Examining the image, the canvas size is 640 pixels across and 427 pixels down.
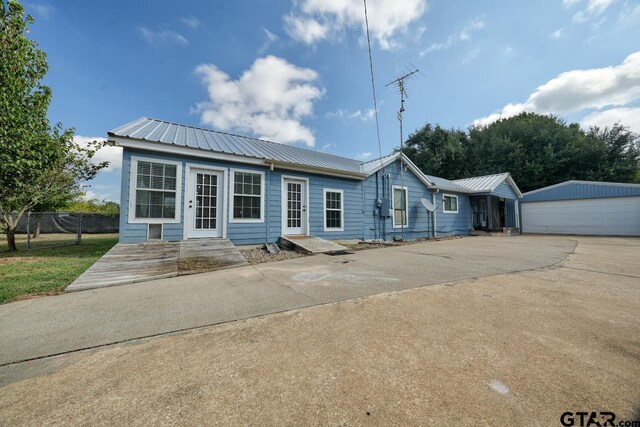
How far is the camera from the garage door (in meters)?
13.2

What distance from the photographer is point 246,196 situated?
Result: 25.7 ft

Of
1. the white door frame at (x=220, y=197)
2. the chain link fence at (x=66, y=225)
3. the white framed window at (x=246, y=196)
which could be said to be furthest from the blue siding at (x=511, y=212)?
the chain link fence at (x=66, y=225)

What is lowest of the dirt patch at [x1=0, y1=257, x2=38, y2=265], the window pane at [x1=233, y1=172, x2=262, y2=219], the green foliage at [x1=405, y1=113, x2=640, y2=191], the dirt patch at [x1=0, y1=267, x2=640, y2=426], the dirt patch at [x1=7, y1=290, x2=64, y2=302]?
the dirt patch at [x1=0, y1=267, x2=640, y2=426]

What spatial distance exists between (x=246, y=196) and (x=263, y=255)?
6.85 feet

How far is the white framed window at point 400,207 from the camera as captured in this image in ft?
38.1

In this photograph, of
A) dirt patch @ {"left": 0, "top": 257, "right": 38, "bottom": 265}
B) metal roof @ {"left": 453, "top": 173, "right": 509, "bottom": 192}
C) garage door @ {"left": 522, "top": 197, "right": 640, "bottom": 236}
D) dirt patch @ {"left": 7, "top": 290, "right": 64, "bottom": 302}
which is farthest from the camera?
metal roof @ {"left": 453, "top": 173, "right": 509, "bottom": 192}

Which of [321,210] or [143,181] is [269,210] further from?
[143,181]

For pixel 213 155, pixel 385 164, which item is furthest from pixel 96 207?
pixel 385 164

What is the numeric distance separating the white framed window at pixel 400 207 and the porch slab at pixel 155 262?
7.85 metres

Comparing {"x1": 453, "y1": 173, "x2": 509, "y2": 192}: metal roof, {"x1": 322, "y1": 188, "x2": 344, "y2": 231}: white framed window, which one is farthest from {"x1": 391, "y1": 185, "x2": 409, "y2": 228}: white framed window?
{"x1": 453, "y1": 173, "x2": 509, "y2": 192}: metal roof

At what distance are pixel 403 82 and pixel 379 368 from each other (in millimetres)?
11709

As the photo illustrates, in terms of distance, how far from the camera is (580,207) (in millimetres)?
14562

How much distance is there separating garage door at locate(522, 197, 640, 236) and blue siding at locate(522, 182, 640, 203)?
27cm

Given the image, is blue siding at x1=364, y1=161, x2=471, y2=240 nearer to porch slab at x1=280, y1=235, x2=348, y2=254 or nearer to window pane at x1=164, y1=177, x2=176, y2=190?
porch slab at x1=280, y1=235, x2=348, y2=254
